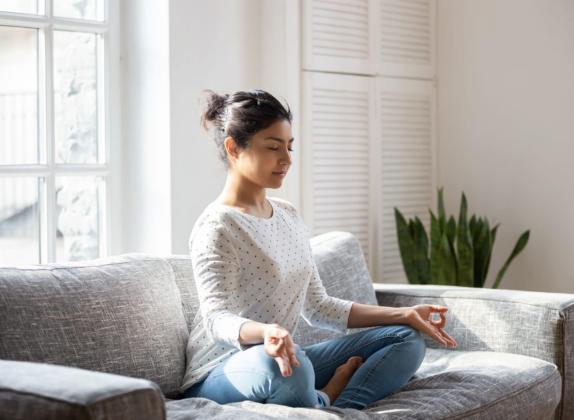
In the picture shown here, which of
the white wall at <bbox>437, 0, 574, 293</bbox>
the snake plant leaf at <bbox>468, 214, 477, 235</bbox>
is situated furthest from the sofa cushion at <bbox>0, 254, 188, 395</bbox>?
the white wall at <bbox>437, 0, 574, 293</bbox>

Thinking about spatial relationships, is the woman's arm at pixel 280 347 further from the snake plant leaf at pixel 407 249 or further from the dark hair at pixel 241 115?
the snake plant leaf at pixel 407 249

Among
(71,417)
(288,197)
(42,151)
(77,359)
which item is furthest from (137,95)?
(71,417)

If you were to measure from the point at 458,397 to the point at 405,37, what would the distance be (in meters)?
2.34

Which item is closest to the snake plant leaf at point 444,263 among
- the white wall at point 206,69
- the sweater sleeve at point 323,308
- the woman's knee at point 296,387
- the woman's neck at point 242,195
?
the white wall at point 206,69

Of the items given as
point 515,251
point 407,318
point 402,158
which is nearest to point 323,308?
point 407,318

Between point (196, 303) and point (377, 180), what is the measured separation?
68.5 inches

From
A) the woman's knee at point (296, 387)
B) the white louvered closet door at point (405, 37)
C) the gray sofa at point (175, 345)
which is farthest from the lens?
the white louvered closet door at point (405, 37)

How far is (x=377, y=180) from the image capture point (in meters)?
4.23

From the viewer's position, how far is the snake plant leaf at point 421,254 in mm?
4086

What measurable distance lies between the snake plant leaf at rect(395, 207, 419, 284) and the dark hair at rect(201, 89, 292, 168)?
Result: 1.67 m

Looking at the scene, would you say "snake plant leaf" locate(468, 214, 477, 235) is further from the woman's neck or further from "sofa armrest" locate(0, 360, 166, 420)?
"sofa armrest" locate(0, 360, 166, 420)

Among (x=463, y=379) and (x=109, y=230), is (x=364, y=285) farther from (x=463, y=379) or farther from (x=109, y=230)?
(x=109, y=230)

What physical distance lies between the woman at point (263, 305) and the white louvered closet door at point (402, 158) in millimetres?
1640

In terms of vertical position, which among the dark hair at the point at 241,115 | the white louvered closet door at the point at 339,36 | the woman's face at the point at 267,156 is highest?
the white louvered closet door at the point at 339,36
